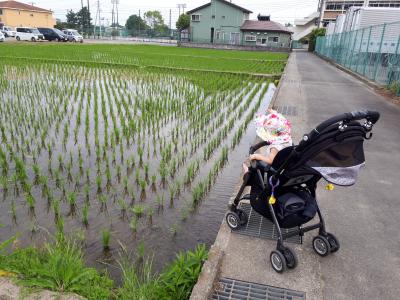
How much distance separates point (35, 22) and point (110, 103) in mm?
59291

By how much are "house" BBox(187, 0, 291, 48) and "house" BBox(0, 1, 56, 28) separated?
29089 mm

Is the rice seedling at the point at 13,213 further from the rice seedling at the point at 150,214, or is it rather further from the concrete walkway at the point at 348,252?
the concrete walkway at the point at 348,252

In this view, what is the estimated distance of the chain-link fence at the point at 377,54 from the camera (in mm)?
11278

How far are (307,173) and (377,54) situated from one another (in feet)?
42.8

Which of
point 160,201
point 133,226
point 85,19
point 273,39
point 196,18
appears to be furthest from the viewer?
point 85,19

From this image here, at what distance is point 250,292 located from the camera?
240cm

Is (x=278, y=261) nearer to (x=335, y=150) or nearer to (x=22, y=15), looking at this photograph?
(x=335, y=150)

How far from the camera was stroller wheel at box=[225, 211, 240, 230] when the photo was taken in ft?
10.1

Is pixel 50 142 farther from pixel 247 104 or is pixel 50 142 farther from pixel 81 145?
pixel 247 104

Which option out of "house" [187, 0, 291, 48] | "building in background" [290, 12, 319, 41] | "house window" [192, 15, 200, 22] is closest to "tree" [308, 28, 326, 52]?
"house" [187, 0, 291, 48]

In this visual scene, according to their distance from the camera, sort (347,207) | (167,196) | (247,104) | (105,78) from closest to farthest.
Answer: (347,207) → (167,196) → (247,104) → (105,78)

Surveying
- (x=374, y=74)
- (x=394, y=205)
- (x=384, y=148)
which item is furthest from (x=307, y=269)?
(x=374, y=74)

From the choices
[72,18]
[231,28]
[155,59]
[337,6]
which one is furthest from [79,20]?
[155,59]

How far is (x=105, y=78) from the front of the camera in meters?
12.4
